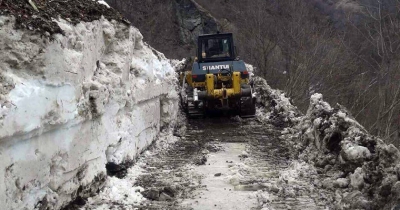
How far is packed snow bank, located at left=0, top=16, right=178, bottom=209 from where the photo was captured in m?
3.89

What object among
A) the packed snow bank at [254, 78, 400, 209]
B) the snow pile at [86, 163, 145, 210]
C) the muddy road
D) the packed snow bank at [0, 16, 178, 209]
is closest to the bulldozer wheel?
the muddy road

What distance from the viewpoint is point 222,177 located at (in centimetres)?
665

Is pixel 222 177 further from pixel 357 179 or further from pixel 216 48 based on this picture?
pixel 216 48

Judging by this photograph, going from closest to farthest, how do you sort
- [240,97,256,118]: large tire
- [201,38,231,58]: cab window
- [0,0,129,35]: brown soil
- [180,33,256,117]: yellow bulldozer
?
[0,0,129,35]: brown soil
[180,33,256,117]: yellow bulldozer
[240,97,256,118]: large tire
[201,38,231,58]: cab window

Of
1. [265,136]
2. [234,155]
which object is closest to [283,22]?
[265,136]

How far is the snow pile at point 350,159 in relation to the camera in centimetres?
492

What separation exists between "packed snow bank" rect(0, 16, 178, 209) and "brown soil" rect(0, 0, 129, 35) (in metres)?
0.11

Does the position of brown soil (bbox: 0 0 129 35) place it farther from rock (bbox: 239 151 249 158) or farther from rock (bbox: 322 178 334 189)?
rock (bbox: 322 178 334 189)

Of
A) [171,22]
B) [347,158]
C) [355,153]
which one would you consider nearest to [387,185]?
[355,153]

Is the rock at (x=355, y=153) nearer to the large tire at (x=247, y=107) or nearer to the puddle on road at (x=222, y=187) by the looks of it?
the puddle on road at (x=222, y=187)

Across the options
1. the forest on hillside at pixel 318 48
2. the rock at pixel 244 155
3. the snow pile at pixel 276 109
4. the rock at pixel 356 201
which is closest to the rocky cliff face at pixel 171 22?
the forest on hillside at pixel 318 48

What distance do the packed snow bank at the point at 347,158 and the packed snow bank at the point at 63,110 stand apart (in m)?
3.09

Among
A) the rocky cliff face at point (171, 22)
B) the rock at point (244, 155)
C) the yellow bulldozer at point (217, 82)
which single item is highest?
the rocky cliff face at point (171, 22)

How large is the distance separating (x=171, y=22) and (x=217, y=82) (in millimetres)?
27799
